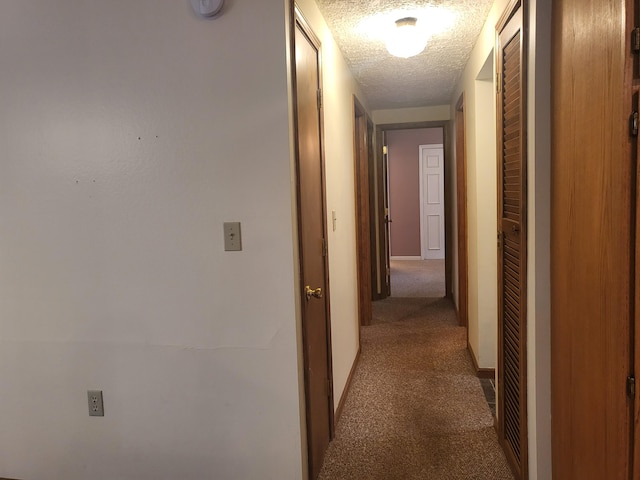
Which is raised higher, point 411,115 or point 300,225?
point 411,115

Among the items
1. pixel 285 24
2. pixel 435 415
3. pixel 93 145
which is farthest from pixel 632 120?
pixel 435 415

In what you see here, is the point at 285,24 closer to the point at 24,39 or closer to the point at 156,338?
the point at 24,39

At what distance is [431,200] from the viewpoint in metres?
8.36

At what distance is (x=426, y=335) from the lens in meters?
4.24

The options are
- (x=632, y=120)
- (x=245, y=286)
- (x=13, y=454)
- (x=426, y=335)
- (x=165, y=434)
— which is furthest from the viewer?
(x=426, y=335)

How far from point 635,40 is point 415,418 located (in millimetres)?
2188

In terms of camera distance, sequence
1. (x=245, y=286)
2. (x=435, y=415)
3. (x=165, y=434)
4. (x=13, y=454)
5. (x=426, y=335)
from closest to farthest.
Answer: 1. (x=245, y=286)
2. (x=165, y=434)
3. (x=13, y=454)
4. (x=435, y=415)
5. (x=426, y=335)

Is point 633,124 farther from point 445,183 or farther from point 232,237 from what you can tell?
point 445,183

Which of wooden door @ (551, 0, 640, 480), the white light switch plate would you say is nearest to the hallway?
wooden door @ (551, 0, 640, 480)

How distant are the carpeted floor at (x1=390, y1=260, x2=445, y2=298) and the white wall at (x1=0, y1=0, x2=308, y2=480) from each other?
413 cm

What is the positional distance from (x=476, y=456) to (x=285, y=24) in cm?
211

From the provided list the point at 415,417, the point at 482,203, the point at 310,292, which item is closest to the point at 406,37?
the point at 482,203

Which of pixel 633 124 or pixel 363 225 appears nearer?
pixel 633 124

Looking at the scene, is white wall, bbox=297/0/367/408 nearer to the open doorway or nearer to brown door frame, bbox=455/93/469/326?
brown door frame, bbox=455/93/469/326
